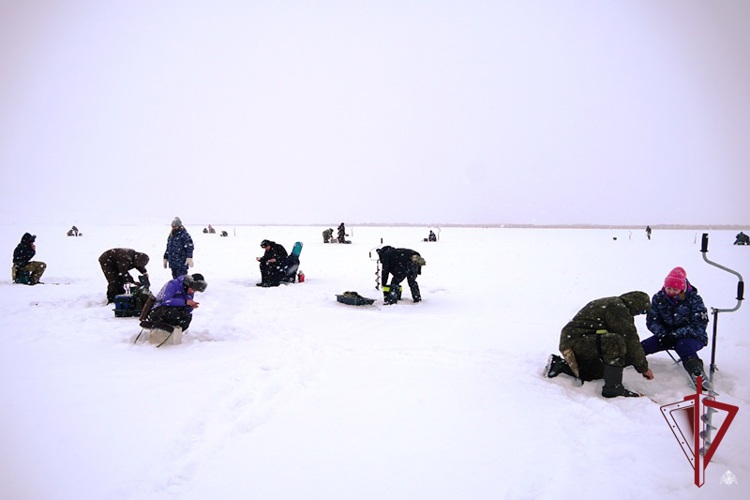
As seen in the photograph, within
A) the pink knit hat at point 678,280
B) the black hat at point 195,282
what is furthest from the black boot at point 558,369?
the black hat at point 195,282

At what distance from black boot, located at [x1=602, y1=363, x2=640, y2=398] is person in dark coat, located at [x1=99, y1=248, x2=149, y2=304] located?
852 centimetres

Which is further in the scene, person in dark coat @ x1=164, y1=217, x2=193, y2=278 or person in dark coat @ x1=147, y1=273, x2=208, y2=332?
person in dark coat @ x1=164, y1=217, x2=193, y2=278

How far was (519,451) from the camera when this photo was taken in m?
3.35

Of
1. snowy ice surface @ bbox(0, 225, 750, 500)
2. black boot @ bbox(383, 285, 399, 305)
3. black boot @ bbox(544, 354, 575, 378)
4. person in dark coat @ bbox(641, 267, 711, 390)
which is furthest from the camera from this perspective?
black boot @ bbox(383, 285, 399, 305)

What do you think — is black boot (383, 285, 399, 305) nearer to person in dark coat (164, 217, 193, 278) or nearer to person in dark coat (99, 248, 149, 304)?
person in dark coat (164, 217, 193, 278)

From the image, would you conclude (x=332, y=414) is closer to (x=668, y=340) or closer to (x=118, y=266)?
(x=668, y=340)

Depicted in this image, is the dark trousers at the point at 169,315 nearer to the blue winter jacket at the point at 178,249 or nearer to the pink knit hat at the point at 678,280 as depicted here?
the blue winter jacket at the point at 178,249

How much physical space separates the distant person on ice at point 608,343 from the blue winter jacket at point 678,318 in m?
0.61

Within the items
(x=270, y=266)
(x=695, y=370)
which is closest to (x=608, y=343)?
(x=695, y=370)

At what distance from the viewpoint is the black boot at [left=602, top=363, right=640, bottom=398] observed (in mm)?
4301

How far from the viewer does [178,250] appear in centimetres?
947

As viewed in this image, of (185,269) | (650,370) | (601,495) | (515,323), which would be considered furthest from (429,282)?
(601,495)

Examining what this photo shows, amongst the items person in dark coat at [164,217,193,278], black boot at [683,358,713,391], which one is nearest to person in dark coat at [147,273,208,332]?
person in dark coat at [164,217,193,278]

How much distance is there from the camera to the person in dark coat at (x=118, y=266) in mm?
8586
